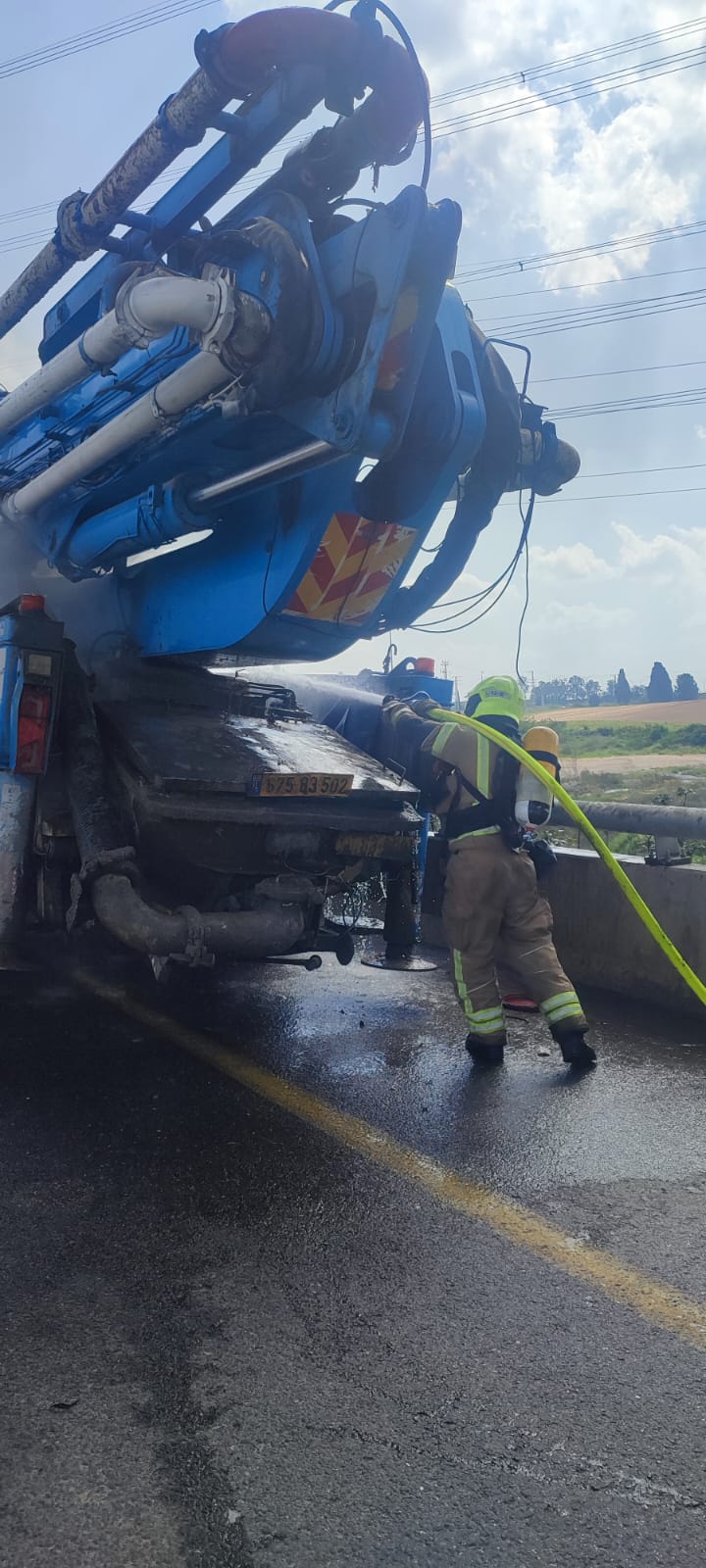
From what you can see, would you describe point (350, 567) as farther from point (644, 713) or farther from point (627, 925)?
point (644, 713)

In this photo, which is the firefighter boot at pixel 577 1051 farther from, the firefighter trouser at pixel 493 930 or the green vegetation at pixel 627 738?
the green vegetation at pixel 627 738

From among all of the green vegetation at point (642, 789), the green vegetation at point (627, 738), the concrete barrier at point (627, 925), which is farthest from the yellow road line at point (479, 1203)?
the green vegetation at point (627, 738)

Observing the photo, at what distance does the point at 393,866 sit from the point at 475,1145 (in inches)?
66.7

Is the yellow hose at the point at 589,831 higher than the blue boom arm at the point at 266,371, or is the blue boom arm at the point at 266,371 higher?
the blue boom arm at the point at 266,371

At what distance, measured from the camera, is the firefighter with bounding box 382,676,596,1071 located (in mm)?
4555

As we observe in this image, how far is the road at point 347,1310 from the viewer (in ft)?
5.99

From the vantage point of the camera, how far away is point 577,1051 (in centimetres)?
441

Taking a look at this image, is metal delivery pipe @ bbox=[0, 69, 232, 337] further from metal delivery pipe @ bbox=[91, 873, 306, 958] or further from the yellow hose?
metal delivery pipe @ bbox=[91, 873, 306, 958]

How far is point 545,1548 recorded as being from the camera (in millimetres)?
1763

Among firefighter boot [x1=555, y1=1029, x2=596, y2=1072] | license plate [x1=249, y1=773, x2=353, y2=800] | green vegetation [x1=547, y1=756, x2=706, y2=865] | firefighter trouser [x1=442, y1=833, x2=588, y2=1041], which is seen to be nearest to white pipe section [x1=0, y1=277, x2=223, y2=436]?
license plate [x1=249, y1=773, x2=353, y2=800]

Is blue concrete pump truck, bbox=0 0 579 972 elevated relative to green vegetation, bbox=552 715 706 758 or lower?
elevated

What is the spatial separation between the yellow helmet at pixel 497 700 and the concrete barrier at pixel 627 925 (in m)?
1.11

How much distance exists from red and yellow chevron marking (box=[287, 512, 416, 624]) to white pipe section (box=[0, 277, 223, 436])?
1.02 m

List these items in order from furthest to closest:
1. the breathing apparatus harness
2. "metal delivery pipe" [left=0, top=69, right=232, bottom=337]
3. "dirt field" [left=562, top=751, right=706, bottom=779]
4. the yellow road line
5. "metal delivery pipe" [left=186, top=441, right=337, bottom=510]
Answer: "dirt field" [left=562, top=751, right=706, bottom=779]
the breathing apparatus harness
"metal delivery pipe" [left=0, top=69, right=232, bottom=337]
"metal delivery pipe" [left=186, top=441, right=337, bottom=510]
the yellow road line
